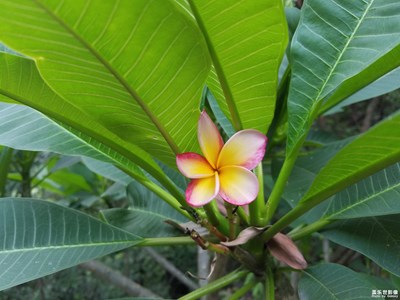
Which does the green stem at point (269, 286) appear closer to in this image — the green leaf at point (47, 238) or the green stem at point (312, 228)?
the green stem at point (312, 228)

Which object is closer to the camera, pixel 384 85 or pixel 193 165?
pixel 193 165

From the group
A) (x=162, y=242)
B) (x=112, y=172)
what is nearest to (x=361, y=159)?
(x=162, y=242)

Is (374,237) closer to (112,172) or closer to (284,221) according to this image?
(284,221)

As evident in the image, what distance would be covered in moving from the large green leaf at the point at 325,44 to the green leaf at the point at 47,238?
34cm

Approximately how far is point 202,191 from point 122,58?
0.17 meters

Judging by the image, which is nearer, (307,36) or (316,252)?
(307,36)

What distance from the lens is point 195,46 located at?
0.43 meters

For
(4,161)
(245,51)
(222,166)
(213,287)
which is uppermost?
(4,161)

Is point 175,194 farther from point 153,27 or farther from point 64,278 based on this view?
point 64,278

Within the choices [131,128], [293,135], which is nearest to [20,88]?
[131,128]

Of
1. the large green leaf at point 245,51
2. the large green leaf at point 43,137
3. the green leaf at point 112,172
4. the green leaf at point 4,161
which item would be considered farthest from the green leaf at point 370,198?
the green leaf at point 4,161

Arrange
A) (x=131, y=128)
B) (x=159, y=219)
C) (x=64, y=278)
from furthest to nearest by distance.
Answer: (x=64, y=278) → (x=159, y=219) → (x=131, y=128)

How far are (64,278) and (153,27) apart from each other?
2.60 meters

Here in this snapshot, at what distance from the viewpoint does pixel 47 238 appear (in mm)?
701
